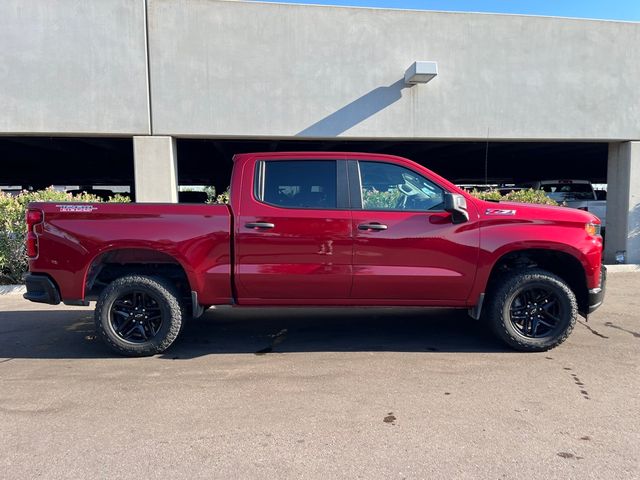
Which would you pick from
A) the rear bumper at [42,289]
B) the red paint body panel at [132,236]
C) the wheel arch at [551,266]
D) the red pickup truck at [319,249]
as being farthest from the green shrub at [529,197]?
the rear bumper at [42,289]

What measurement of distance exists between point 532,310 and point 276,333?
9.29 ft

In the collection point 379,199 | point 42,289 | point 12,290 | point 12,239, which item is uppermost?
point 379,199

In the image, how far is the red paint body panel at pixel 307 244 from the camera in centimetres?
465

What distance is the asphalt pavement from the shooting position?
2.96 m

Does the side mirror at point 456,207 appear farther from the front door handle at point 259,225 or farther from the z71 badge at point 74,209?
the z71 badge at point 74,209

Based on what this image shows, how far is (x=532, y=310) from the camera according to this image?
4898 mm

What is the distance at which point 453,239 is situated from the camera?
4715 mm

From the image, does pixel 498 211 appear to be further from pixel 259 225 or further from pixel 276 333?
pixel 276 333

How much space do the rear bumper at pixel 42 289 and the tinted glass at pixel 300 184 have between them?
2.23 meters

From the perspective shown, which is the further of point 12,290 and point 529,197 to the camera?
point 529,197

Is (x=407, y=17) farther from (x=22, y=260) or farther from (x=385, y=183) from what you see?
(x=22, y=260)

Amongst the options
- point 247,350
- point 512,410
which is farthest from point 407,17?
point 512,410

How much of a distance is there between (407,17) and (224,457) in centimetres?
941

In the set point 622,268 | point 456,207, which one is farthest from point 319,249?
point 622,268
